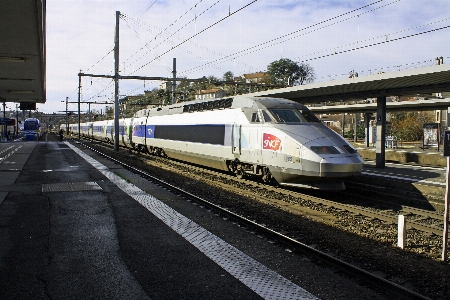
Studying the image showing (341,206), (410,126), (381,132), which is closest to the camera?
(341,206)

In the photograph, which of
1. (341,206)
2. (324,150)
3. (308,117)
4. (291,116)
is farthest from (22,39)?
(341,206)

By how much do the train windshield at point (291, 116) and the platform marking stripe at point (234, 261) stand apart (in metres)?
4.64

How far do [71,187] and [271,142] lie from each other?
6491 millimetres

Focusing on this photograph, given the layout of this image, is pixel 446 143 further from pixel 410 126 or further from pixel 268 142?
pixel 410 126

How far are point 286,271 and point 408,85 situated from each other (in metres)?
11.8

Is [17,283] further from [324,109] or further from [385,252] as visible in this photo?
[324,109]

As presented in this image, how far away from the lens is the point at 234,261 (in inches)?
239

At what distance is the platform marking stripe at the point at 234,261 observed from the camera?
5.04 meters

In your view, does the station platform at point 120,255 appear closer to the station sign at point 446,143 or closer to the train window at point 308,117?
the station sign at point 446,143

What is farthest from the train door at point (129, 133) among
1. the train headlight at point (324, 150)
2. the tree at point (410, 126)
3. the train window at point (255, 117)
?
the tree at point (410, 126)

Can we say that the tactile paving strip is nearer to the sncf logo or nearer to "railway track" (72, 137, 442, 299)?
"railway track" (72, 137, 442, 299)

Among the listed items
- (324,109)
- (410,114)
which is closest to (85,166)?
(324,109)

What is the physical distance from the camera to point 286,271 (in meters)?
5.71

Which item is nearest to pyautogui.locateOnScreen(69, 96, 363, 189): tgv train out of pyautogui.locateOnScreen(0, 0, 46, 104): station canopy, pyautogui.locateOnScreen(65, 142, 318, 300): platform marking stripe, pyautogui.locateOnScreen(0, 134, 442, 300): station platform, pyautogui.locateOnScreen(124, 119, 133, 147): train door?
pyautogui.locateOnScreen(0, 134, 442, 300): station platform
